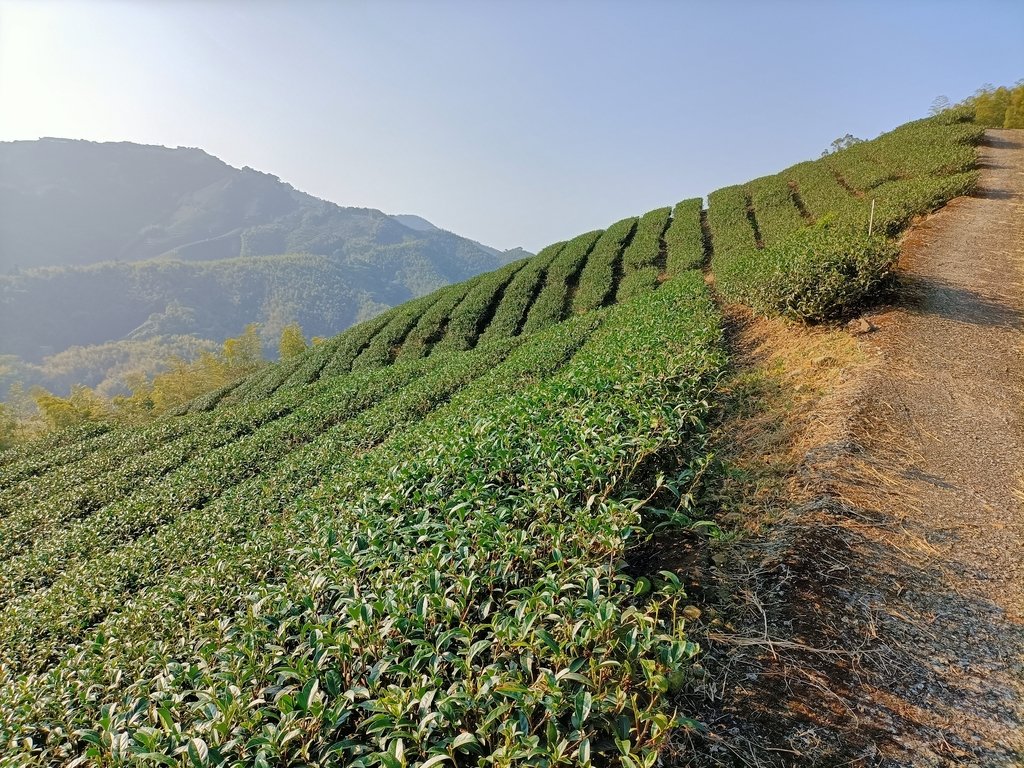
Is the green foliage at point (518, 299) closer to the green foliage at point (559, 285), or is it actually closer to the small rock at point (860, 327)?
the green foliage at point (559, 285)

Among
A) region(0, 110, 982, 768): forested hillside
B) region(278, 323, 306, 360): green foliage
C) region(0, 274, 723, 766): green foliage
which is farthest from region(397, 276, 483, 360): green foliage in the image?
region(278, 323, 306, 360): green foliage

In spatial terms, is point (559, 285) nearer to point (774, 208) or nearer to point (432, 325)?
point (432, 325)

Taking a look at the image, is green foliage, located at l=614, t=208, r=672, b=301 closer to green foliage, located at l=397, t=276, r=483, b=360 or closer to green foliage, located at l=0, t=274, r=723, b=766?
green foliage, located at l=397, t=276, r=483, b=360

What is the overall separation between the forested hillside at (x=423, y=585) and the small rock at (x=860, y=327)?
0.34m

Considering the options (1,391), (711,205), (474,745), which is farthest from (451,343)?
(1,391)

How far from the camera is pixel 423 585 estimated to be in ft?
9.39

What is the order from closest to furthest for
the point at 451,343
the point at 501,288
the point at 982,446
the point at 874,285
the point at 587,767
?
the point at 587,767, the point at 982,446, the point at 874,285, the point at 451,343, the point at 501,288

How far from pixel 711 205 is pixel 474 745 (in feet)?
103

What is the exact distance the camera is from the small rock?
737cm

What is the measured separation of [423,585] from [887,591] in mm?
2837

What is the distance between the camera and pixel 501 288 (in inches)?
1109

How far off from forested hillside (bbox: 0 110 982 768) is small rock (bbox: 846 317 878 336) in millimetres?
335

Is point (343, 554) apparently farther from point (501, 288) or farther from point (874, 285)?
point (501, 288)

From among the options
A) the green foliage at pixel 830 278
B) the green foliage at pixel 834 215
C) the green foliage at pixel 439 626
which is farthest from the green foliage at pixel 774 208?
the green foliage at pixel 439 626
